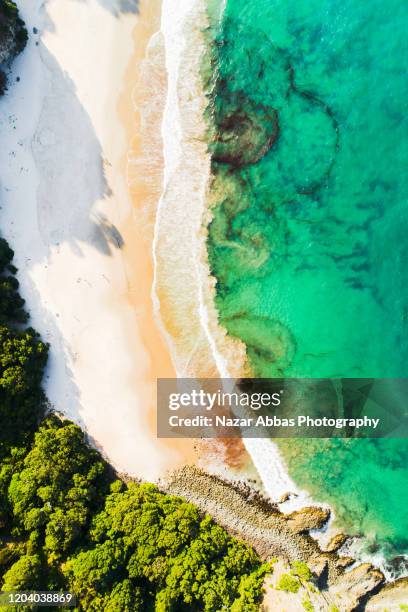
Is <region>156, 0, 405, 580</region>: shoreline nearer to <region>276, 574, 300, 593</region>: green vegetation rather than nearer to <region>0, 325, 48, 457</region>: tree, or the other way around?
<region>276, 574, 300, 593</region>: green vegetation

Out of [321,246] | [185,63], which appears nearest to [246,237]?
[321,246]

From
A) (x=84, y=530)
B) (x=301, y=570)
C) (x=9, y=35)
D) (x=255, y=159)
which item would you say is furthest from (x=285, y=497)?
(x=9, y=35)

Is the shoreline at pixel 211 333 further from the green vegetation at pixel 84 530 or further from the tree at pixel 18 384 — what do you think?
the tree at pixel 18 384

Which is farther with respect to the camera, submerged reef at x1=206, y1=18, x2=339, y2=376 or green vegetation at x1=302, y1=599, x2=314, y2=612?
submerged reef at x1=206, y1=18, x2=339, y2=376

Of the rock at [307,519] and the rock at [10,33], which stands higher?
the rock at [10,33]

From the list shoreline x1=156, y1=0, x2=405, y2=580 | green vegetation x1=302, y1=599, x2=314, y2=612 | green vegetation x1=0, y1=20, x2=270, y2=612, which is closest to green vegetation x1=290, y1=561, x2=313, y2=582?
green vegetation x1=302, y1=599, x2=314, y2=612

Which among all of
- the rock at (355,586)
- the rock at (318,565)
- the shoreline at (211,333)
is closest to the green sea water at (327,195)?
Answer: the shoreline at (211,333)

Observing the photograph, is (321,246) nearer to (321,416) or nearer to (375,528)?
(321,416)
